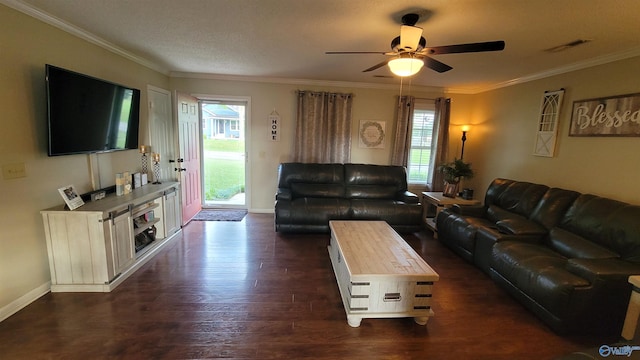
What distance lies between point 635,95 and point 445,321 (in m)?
2.95

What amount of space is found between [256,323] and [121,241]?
1.65 metres

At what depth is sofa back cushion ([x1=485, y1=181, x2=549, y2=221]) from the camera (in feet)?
10.9

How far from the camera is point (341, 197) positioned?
464cm

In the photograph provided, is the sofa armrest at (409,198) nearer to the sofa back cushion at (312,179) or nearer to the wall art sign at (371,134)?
the sofa back cushion at (312,179)

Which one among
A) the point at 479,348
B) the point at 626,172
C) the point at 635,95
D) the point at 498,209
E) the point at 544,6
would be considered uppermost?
the point at 544,6

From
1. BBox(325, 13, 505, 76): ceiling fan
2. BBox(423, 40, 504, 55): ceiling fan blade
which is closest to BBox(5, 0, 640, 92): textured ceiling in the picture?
BBox(325, 13, 505, 76): ceiling fan

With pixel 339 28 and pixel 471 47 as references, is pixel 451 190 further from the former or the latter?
pixel 339 28

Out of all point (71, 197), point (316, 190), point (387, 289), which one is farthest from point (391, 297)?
point (71, 197)

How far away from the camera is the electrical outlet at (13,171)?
2.12 metres

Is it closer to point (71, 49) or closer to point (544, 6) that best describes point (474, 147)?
point (544, 6)

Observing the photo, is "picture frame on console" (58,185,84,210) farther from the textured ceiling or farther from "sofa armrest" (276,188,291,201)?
"sofa armrest" (276,188,291,201)

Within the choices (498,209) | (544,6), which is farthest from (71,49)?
(498,209)

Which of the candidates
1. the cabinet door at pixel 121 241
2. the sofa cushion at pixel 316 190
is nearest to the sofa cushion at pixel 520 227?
the sofa cushion at pixel 316 190

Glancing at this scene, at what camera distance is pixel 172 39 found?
115 inches
